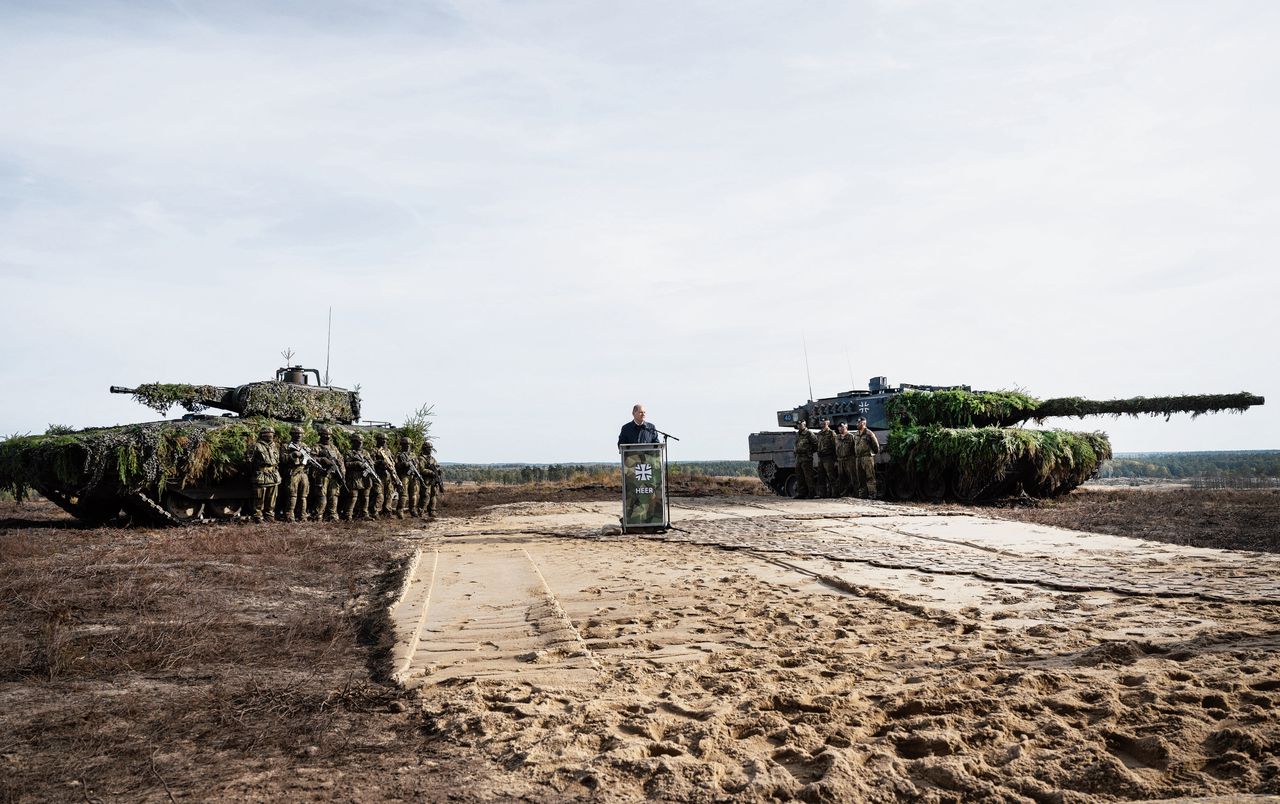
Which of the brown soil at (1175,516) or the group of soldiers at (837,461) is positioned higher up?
the group of soldiers at (837,461)

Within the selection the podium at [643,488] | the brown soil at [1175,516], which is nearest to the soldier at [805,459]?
the brown soil at [1175,516]

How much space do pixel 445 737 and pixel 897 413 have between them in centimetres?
1836

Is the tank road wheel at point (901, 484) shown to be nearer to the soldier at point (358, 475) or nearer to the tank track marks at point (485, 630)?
the soldier at point (358, 475)

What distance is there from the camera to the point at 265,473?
13984 mm

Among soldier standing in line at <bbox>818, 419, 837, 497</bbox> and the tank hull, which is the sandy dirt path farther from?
soldier standing in line at <bbox>818, 419, 837, 497</bbox>

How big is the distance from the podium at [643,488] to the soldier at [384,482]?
20.6ft

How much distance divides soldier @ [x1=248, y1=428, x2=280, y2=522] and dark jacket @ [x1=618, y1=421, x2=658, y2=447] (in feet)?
18.3

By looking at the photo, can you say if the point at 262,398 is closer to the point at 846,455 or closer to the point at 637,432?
the point at 637,432

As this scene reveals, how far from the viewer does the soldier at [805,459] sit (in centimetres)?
2016

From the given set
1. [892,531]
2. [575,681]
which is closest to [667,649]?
[575,681]

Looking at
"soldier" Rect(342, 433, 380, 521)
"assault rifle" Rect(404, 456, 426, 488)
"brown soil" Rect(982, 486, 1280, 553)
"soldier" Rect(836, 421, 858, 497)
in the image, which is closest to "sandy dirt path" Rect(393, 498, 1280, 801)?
"brown soil" Rect(982, 486, 1280, 553)

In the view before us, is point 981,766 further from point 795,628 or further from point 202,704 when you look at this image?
point 202,704

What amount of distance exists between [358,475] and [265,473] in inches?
85.0

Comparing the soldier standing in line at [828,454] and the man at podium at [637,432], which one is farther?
the soldier standing in line at [828,454]
